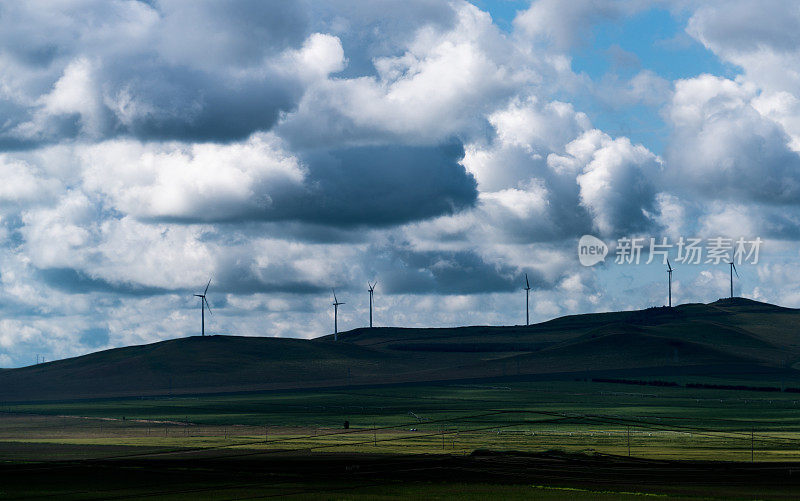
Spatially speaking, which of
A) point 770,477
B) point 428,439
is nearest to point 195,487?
point 770,477

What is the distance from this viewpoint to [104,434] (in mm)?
174250

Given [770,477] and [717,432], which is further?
[717,432]

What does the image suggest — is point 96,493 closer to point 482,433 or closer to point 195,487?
point 195,487

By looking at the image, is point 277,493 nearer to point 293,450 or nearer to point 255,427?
point 293,450

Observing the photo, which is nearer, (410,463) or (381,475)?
(381,475)

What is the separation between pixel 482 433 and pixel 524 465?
2189 inches

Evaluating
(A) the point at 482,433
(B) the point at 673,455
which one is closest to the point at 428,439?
(A) the point at 482,433

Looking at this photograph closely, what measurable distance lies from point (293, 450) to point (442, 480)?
40.5 meters

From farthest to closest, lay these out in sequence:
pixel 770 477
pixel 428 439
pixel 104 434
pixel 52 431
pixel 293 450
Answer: pixel 52 431 → pixel 104 434 → pixel 428 439 → pixel 293 450 → pixel 770 477

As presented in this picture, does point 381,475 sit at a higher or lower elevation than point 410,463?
lower

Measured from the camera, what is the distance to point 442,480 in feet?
315

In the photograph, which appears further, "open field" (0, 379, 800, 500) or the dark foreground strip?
"open field" (0, 379, 800, 500)

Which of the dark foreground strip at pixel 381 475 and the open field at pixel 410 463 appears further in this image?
the open field at pixel 410 463

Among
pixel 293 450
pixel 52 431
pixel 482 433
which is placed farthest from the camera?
pixel 52 431
